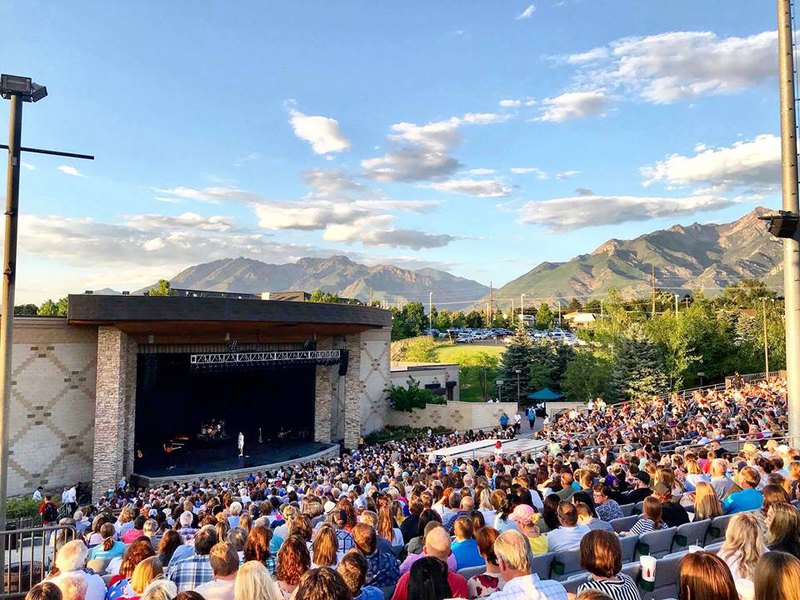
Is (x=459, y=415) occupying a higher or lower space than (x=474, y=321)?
lower

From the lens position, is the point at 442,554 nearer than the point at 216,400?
Yes

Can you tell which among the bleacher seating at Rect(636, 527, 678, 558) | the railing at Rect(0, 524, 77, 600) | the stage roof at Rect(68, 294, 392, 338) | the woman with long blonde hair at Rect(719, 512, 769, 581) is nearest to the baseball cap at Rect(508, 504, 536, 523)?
the bleacher seating at Rect(636, 527, 678, 558)

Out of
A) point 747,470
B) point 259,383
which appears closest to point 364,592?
point 747,470

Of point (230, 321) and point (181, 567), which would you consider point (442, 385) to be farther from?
point (181, 567)

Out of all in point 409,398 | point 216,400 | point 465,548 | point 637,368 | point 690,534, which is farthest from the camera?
point 637,368

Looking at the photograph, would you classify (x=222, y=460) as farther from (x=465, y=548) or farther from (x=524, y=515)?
(x=465, y=548)

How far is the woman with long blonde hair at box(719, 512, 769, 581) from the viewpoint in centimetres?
366

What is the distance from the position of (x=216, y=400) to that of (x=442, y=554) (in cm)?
2496

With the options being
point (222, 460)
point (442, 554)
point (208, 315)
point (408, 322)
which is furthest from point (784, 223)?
point (408, 322)

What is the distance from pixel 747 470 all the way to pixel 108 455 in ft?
64.1

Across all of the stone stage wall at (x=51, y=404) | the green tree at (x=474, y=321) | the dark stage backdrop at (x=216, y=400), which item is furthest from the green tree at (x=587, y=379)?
the green tree at (x=474, y=321)

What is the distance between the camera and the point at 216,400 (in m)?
27.4

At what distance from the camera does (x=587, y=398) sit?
34938mm

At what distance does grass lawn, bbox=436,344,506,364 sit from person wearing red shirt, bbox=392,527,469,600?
47.3 m
